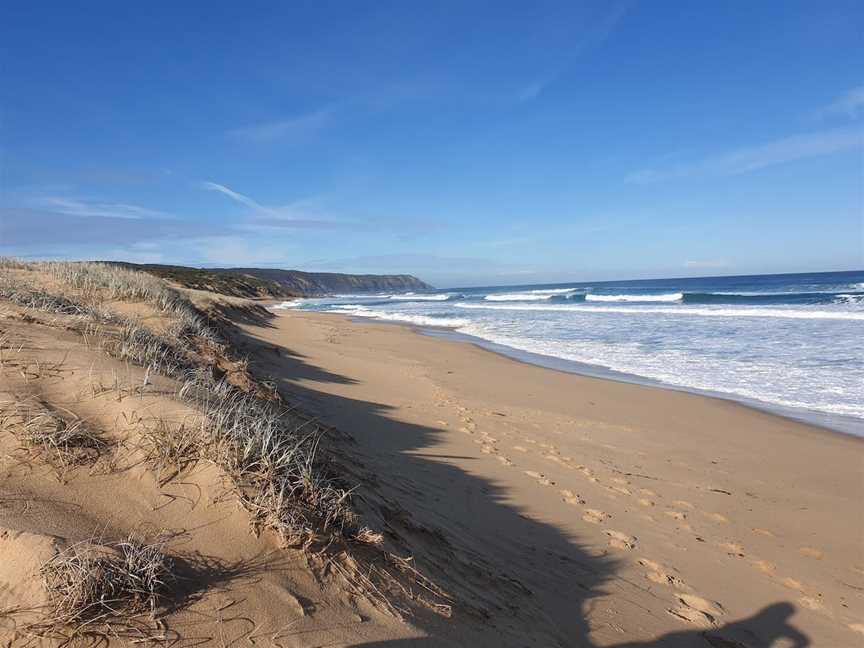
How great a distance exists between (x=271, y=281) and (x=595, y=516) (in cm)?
9090

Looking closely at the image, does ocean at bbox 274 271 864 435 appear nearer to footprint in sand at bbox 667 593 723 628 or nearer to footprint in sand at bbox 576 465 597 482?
footprint in sand at bbox 576 465 597 482

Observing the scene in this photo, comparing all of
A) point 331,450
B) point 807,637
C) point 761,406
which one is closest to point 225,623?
point 331,450

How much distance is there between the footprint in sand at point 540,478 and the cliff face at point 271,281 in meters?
43.8

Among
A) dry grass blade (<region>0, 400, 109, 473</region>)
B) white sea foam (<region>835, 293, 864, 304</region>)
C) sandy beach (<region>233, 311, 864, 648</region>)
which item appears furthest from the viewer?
white sea foam (<region>835, 293, 864, 304</region>)

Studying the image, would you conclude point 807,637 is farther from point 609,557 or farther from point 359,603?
point 359,603

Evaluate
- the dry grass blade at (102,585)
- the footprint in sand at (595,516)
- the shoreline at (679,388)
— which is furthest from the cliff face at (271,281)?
the dry grass blade at (102,585)

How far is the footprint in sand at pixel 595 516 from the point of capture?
14.8 feet

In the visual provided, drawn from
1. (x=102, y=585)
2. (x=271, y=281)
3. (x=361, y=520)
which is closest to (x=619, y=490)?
(x=361, y=520)

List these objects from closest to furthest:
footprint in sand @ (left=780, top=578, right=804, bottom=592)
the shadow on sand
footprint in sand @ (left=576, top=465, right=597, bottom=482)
Answer: the shadow on sand
footprint in sand @ (left=780, top=578, right=804, bottom=592)
footprint in sand @ (left=576, top=465, right=597, bottom=482)

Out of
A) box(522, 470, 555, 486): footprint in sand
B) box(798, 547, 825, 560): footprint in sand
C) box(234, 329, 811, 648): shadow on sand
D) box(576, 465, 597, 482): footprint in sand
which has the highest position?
box(234, 329, 811, 648): shadow on sand

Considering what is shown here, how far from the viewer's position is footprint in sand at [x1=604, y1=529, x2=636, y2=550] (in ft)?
13.5

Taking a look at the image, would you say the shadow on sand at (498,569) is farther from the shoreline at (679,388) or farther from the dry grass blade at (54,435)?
the shoreline at (679,388)

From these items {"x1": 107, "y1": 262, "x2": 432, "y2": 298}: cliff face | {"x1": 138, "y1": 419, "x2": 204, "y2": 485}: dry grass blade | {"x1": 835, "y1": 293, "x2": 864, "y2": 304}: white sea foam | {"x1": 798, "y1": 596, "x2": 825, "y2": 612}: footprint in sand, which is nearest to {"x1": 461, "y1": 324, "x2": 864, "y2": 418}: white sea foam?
{"x1": 798, "y1": 596, "x2": 825, "y2": 612}: footprint in sand

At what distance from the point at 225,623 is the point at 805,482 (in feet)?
21.9
